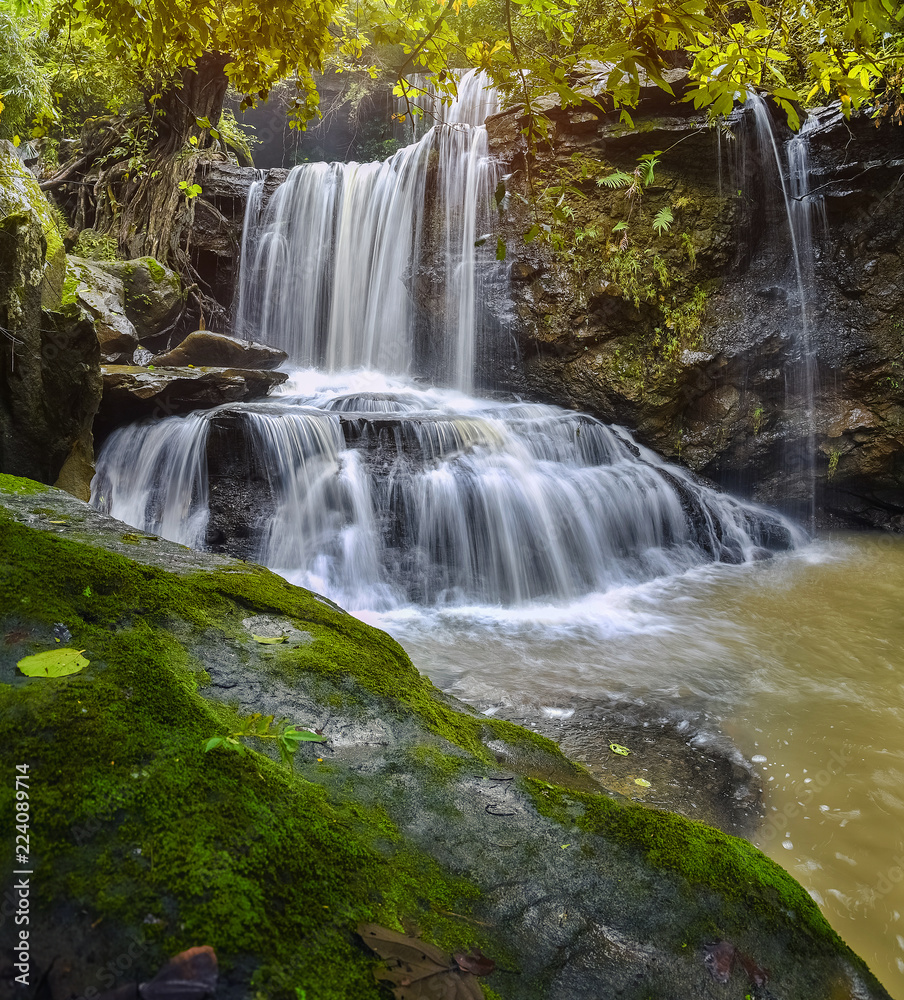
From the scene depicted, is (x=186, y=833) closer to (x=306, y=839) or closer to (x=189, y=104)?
(x=306, y=839)

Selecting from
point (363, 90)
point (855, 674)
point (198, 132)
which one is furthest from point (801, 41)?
point (363, 90)

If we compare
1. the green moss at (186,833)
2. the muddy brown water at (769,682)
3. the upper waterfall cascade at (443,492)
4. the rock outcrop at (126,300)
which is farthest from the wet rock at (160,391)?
the green moss at (186,833)

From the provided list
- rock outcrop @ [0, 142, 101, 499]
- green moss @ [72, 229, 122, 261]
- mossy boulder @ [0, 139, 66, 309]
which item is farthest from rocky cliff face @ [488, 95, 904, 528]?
green moss @ [72, 229, 122, 261]

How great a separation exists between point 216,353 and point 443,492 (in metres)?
4.85

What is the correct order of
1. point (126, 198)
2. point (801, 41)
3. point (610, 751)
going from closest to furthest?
1. point (610, 751)
2. point (801, 41)
3. point (126, 198)

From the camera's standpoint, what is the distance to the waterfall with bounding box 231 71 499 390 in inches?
420

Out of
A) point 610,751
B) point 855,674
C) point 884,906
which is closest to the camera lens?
point 884,906

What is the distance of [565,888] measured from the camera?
1405mm

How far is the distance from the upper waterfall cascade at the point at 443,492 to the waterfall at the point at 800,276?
40.6 inches

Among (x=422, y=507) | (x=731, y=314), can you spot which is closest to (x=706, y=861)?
(x=422, y=507)

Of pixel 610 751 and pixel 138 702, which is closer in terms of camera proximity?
pixel 138 702

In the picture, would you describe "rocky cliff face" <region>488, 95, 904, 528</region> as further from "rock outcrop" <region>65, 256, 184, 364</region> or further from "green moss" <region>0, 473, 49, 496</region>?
"green moss" <region>0, 473, 49, 496</region>

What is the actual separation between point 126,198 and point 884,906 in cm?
1446

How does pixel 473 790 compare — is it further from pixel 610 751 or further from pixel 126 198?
pixel 126 198
